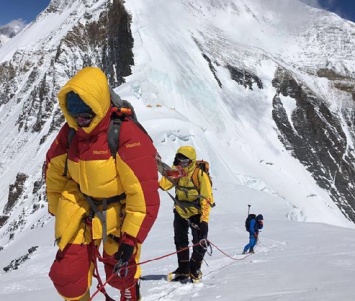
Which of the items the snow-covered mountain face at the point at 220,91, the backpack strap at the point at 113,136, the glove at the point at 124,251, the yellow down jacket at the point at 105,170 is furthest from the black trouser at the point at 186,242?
the snow-covered mountain face at the point at 220,91

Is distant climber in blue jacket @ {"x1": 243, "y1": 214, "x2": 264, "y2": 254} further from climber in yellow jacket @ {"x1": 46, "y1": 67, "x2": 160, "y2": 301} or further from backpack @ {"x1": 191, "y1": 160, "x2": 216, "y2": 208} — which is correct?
climber in yellow jacket @ {"x1": 46, "y1": 67, "x2": 160, "y2": 301}

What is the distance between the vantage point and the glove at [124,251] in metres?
3.62

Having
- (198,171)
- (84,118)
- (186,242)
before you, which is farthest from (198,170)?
(84,118)

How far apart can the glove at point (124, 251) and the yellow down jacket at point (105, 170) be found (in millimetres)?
53

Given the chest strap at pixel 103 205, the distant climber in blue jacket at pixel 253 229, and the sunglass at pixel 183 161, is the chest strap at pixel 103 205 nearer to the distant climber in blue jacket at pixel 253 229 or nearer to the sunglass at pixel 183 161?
the sunglass at pixel 183 161

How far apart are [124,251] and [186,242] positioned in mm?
3178

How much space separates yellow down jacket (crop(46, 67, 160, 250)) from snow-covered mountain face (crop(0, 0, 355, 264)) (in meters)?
15.6

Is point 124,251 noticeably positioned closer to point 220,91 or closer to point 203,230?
point 203,230

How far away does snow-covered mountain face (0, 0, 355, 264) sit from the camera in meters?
34.7

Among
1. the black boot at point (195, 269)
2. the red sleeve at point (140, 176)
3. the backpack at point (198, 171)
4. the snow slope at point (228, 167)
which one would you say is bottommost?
the snow slope at point (228, 167)

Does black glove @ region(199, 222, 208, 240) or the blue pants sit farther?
the blue pants

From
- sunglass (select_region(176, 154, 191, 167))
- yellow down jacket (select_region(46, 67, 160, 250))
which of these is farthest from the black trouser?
yellow down jacket (select_region(46, 67, 160, 250))

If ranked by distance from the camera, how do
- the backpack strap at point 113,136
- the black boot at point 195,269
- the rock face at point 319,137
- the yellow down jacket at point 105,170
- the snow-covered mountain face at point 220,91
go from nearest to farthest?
the yellow down jacket at point 105,170, the backpack strap at point 113,136, the black boot at point 195,269, the snow-covered mountain face at point 220,91, the rock face at point 319,137

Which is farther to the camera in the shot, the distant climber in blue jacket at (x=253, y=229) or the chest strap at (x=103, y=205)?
the distant climber in blue jacket at (x=253, y=229)
